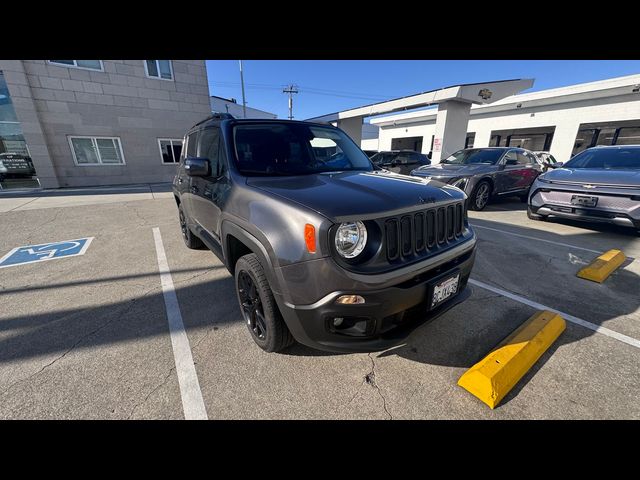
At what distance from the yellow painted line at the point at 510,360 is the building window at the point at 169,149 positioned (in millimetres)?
16058

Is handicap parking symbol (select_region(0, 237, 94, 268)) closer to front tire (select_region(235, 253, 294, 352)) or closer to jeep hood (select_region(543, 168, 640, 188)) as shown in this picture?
front tire (select_region(235, 253, 294, 352))

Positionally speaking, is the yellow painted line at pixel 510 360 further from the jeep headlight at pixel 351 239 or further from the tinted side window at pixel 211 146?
the tinted side window at pixel 211 146

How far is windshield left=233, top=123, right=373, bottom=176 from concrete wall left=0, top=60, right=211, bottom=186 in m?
13.8

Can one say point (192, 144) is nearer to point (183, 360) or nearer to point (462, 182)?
point (183, 360)

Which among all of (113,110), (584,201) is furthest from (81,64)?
(584,201)

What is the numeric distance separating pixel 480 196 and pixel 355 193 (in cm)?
704

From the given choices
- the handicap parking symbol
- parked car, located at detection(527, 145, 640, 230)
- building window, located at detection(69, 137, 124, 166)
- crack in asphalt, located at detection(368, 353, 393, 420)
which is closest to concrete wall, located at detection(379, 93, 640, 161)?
parked car, located at detection(527, 145, 640, 230)

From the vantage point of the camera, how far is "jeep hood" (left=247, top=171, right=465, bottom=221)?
1657 mm

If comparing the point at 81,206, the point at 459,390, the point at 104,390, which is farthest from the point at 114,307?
the point at 81,206

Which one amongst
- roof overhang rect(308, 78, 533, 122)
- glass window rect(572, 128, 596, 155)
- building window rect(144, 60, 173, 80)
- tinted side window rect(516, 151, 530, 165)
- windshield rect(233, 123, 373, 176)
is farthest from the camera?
glass window rect(572, 128, 596, 155)

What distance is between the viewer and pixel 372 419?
172 centimetres
